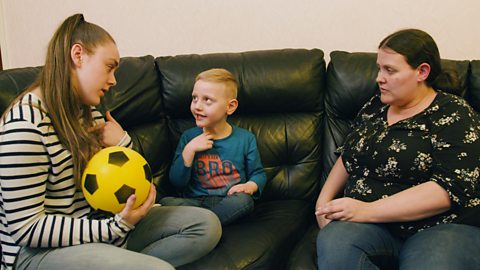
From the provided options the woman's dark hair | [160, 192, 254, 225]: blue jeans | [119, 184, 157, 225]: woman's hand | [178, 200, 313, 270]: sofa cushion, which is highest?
the woman's dark hair

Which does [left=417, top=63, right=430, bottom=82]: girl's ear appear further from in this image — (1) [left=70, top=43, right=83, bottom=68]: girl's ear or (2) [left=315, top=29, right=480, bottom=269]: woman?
(1) [left=70, top=43, right=83, bottom=68]: girl's ear

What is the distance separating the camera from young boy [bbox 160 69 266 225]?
6.11 feet

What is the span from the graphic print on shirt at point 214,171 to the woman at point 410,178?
0.44 m

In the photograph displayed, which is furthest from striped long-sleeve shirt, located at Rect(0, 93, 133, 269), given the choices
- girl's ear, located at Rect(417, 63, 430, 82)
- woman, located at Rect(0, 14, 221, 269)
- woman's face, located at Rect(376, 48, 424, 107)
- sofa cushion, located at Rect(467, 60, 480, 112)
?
sofa cushion, located at Rect(467, 60, 480, 112)

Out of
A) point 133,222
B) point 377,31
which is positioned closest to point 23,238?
point 133,222

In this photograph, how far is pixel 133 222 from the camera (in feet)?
4.60

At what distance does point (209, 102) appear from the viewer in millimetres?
1876

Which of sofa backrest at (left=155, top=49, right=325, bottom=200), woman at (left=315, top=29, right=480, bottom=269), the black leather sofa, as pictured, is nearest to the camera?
woman at (left=315, top=29, right=480, bottom=269)

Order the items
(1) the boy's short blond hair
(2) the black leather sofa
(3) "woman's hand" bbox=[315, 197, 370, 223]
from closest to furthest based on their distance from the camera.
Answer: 1. (3) "woman's hand" bbox=[315, 197, 370, 223]
2. (1) the boy's short blond hair
3. (2) the black leather sofa

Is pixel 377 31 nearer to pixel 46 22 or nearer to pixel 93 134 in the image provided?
pixel 93 134

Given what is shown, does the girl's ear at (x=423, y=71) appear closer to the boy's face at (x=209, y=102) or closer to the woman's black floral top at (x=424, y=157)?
the woman's black floral top at (x=424, y=157)

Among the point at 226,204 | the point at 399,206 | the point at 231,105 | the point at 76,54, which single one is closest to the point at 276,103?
the point at 231,105

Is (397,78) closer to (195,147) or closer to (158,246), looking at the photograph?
(195,147)

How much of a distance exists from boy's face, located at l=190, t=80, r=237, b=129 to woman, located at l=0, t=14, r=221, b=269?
483 mm
